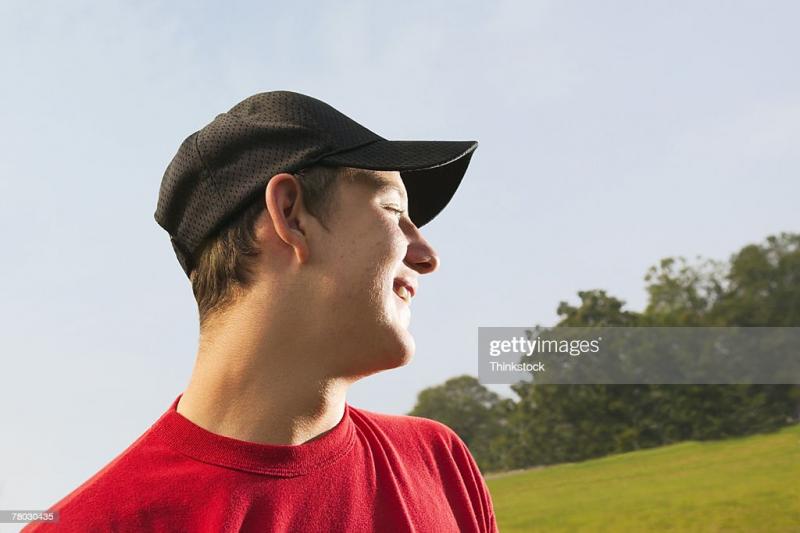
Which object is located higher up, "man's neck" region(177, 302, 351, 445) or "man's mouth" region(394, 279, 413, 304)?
"man's mouth" region(394, 279, 413, 304)

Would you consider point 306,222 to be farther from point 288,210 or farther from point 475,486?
point 475,486

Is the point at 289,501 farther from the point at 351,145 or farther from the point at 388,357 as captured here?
the point at 351,145

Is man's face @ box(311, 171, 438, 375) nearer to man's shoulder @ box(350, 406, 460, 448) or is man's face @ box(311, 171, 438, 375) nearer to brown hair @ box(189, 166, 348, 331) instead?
brown hair @ box(189, 166, 348, 331)

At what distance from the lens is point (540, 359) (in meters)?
25.6

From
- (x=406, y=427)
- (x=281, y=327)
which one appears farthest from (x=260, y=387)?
(x=406, y=427)

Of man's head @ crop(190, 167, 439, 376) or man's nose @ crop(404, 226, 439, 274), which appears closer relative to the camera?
man's head @ crop(190, 167, 439, 376)

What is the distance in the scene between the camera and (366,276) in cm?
177

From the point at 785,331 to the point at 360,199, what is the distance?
105ft

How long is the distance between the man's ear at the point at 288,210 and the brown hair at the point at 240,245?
19 millimetres

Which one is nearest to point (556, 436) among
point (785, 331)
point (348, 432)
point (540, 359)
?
point (540, 359)

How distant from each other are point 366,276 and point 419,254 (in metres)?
0.17

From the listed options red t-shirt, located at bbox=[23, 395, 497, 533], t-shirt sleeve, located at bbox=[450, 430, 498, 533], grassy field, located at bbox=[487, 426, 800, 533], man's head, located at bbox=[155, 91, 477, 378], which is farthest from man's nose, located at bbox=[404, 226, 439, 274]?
grassy field, located at bbox=[487, 426, 800, 533]

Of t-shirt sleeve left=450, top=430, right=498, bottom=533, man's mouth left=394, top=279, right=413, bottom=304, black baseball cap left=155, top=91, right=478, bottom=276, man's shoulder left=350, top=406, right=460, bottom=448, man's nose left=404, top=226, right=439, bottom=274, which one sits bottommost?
t-shirt sleeve left=450, top=430, right=498, bottom=533

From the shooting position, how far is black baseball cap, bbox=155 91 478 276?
184 cm
